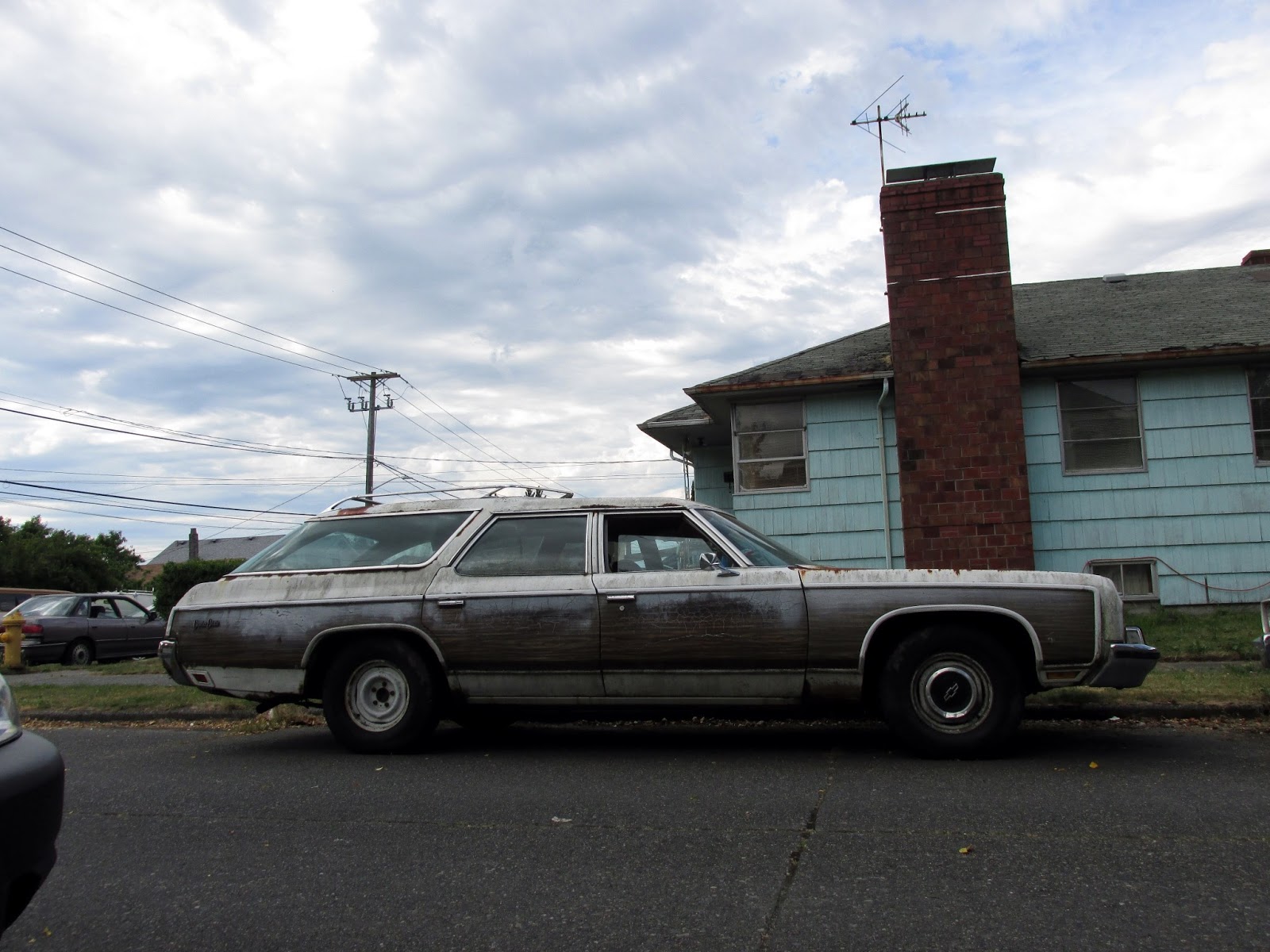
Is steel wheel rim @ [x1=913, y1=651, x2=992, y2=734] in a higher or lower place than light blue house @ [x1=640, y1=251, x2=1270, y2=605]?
lower

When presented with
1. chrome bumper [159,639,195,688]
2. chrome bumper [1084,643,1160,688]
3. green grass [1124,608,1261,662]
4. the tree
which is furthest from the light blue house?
the tree

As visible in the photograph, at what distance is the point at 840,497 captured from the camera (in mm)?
13070

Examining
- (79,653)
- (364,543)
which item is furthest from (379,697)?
(79,653)

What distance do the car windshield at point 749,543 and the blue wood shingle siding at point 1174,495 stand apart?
7.27 metres

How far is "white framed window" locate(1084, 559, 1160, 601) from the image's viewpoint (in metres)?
12.4

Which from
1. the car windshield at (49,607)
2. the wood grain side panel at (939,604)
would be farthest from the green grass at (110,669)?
the wood grain side panel at (939,604)

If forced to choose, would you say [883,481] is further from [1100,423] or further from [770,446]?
[1100,423]

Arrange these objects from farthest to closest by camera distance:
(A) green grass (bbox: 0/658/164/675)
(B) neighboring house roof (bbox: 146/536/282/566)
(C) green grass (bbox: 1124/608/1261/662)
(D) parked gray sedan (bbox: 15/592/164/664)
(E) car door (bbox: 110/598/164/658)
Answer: (B) neighboring house roof (bbox: 146/536/282/566), (E) car door (bbox: 110/598/164/658), (D) parked gray sedan (bbox: 15/592/164/664), (A) green grass (bbox: 0/658/164/675), (C) green grass (bbox: 1124/608/1261/662)

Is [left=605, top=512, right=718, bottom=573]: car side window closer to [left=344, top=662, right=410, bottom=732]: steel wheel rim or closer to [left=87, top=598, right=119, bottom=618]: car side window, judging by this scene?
[left=344, top=662, right=410, bottom=732]: steel wheel rim

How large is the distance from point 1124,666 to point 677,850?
281 centimetres

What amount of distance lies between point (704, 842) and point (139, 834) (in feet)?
8.21

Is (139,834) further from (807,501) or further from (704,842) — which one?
(807,501)

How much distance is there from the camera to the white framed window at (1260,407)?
489 inches

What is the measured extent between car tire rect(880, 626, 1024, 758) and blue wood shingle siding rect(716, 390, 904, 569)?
7401mm
